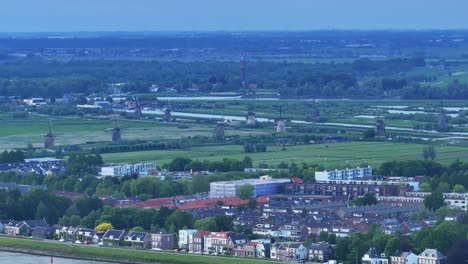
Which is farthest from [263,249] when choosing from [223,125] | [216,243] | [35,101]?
[35,101]

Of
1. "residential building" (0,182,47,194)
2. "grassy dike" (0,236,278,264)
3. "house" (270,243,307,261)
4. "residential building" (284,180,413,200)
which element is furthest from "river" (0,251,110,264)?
"residential building" (284,180,413,200)

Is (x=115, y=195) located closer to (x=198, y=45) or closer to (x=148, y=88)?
(x=148, y=88)

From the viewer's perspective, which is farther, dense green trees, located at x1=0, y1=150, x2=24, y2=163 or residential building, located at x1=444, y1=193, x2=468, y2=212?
dense green trees, located at x1=0, y1=150, x2=24, y2=163

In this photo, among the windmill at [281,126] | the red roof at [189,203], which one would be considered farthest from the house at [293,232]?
the windmill at [281,126]

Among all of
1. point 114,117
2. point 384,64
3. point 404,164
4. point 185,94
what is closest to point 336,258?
point 404,164

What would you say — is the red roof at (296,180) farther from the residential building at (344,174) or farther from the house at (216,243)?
the house at (216,243)

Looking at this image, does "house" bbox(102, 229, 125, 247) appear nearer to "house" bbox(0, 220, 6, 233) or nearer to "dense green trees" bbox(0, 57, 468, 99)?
"house" bbox(0, 220, 6, 233)

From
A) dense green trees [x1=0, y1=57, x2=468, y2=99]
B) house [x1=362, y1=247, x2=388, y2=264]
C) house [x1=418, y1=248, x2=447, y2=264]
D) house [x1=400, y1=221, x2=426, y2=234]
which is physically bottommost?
dense green trees [x1=0, y1=57, x2=468, y2=99]
